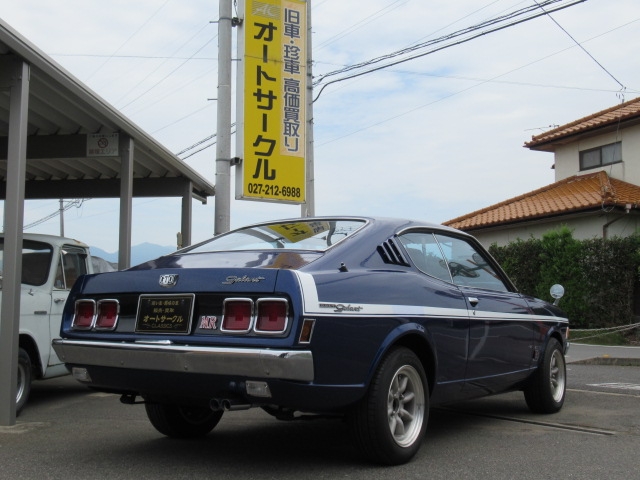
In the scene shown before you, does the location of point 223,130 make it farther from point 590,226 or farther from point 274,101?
point 590,226

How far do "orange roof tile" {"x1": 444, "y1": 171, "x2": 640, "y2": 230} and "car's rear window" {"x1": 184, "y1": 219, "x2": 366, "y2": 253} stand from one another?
15037 millimetres

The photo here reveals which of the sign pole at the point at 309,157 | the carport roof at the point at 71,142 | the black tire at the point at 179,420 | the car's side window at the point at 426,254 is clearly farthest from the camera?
the sign pole at the point at 309,157

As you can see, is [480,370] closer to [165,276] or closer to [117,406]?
[165,276]

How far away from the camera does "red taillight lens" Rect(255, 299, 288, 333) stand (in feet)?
13.0

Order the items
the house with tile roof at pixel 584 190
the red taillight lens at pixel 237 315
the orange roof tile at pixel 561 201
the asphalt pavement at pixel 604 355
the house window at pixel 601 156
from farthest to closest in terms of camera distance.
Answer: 1. the house window at pixel 601 156
2. the house with tile roof at pixel 584 190
3. the orange roof tile at pixel 561 201
4. the asphalt pavement at pixel 604 355
5. the red taillight lens at pixel 237 315

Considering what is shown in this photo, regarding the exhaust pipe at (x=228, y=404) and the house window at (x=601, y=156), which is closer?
the exhaust pipe at (x=228, y=404)

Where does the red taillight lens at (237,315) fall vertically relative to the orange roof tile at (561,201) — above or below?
below

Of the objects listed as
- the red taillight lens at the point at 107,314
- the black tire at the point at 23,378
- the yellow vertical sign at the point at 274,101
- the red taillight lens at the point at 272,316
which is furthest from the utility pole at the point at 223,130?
the red taillight lens at the point at 272,316

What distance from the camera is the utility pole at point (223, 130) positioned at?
10.8 m

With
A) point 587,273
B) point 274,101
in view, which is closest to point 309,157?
point 274,101

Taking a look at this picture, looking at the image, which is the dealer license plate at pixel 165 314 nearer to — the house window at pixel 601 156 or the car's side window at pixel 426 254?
the car's side window at pixel 426 254

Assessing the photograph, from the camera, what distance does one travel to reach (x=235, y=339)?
13.2 feet

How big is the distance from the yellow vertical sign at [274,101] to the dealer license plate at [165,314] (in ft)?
24.0

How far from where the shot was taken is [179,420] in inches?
212
